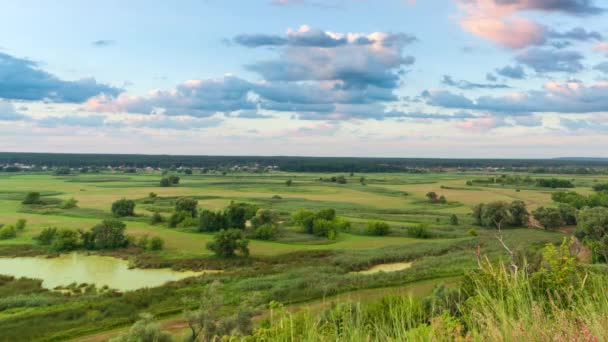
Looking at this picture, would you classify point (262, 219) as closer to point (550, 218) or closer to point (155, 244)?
point (155, 244)

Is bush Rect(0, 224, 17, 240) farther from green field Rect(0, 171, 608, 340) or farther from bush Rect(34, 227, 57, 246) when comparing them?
bush Rect(34, 227, 57, 246)

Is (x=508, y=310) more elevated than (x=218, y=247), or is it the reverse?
(x=508, y=310)

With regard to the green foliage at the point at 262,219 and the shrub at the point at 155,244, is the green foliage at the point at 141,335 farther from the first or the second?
the green foliage at the point at 262,219

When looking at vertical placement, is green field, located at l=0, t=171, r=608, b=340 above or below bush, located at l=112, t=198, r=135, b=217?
below

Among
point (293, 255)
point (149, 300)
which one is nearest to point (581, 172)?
point (293, 255)

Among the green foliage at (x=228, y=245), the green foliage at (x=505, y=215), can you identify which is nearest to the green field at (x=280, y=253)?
the green foliage at (x=228, y=245)

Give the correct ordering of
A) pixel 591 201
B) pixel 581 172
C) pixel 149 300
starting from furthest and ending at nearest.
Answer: pixel 581 172 → pixel 591 201 → pixel 149 300

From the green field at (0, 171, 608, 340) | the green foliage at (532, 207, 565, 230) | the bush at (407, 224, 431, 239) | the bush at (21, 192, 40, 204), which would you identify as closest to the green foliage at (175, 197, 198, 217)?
the green field at (0, 171, 608, 340)

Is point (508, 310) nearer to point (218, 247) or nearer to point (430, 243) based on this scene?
point (218, 247)
